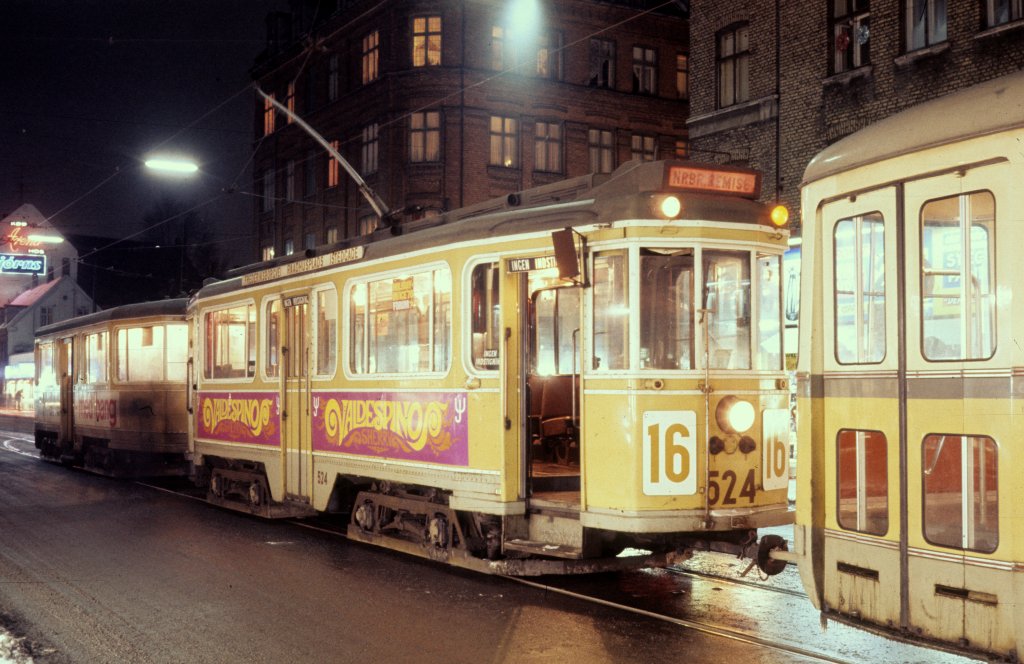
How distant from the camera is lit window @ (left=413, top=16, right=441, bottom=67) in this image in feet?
122

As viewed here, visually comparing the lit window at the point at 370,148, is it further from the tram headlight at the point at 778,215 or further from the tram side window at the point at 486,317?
the tram headlight at the point at 778,215

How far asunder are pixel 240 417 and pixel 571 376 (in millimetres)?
5948

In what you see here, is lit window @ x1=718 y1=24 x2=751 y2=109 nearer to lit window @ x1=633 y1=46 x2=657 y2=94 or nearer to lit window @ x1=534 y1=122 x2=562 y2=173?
lit window @ x1=534 y1=122 x2=562 y2=173

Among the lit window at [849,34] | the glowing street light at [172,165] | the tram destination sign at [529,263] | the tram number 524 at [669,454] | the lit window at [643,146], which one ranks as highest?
the lit window at [643,146]

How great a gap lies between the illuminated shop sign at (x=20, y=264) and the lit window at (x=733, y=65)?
150 feet

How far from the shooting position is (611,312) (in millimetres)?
9125

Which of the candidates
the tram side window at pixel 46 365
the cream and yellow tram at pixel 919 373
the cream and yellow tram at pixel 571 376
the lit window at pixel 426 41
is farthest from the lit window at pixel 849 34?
the lit window at pixel 426 41

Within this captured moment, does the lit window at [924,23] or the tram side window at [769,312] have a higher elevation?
the lit window at [924,23]

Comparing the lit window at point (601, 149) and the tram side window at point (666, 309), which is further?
the lit window at point (601, 149)

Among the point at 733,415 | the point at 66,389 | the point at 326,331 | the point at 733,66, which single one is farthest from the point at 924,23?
the point at 66,389

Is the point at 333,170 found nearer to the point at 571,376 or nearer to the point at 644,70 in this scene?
the point at 644,70

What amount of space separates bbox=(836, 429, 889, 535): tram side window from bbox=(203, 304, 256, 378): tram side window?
9.87 metres

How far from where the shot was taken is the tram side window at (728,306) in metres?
9.09

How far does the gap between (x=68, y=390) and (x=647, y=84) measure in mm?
25437
